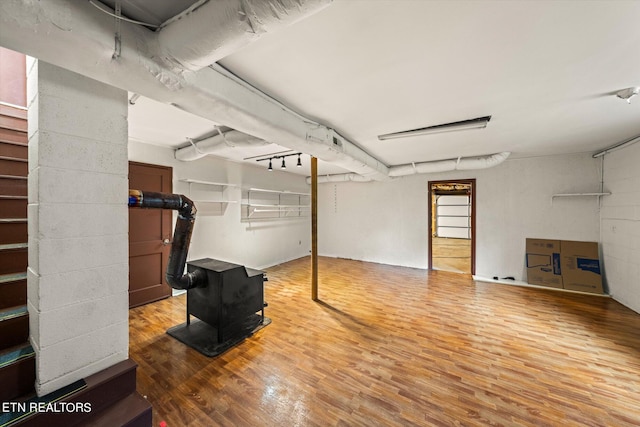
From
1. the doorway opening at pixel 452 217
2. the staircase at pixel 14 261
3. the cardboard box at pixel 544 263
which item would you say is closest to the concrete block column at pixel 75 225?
Result: the staircase at pixel 14 261

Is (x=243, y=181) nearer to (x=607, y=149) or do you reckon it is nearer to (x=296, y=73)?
(x=296, y=73)

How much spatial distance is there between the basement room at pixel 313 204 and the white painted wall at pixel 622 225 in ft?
0.12

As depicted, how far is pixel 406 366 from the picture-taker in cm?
204

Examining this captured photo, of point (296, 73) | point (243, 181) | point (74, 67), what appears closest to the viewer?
point (74, 67)

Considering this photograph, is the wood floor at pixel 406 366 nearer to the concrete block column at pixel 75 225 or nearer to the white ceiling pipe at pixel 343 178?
the concrete block column at pixel 75 225

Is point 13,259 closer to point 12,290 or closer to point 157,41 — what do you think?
point 12,290

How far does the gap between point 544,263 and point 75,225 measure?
6338 mm

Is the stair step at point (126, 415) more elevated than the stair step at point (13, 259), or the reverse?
the stair step at point (13, 259)

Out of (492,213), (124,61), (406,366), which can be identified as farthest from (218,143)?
(492,213)

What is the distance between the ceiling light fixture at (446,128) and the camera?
2.56 m

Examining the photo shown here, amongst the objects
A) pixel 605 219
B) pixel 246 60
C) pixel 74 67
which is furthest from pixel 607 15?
pixel 605 219

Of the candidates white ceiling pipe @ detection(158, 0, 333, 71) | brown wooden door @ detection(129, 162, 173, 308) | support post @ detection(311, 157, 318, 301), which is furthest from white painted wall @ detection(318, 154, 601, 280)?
white ceiling pipe @ detection(158, 0, 333, 71)

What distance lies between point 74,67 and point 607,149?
637 centimetres

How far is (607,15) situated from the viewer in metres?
1.16
